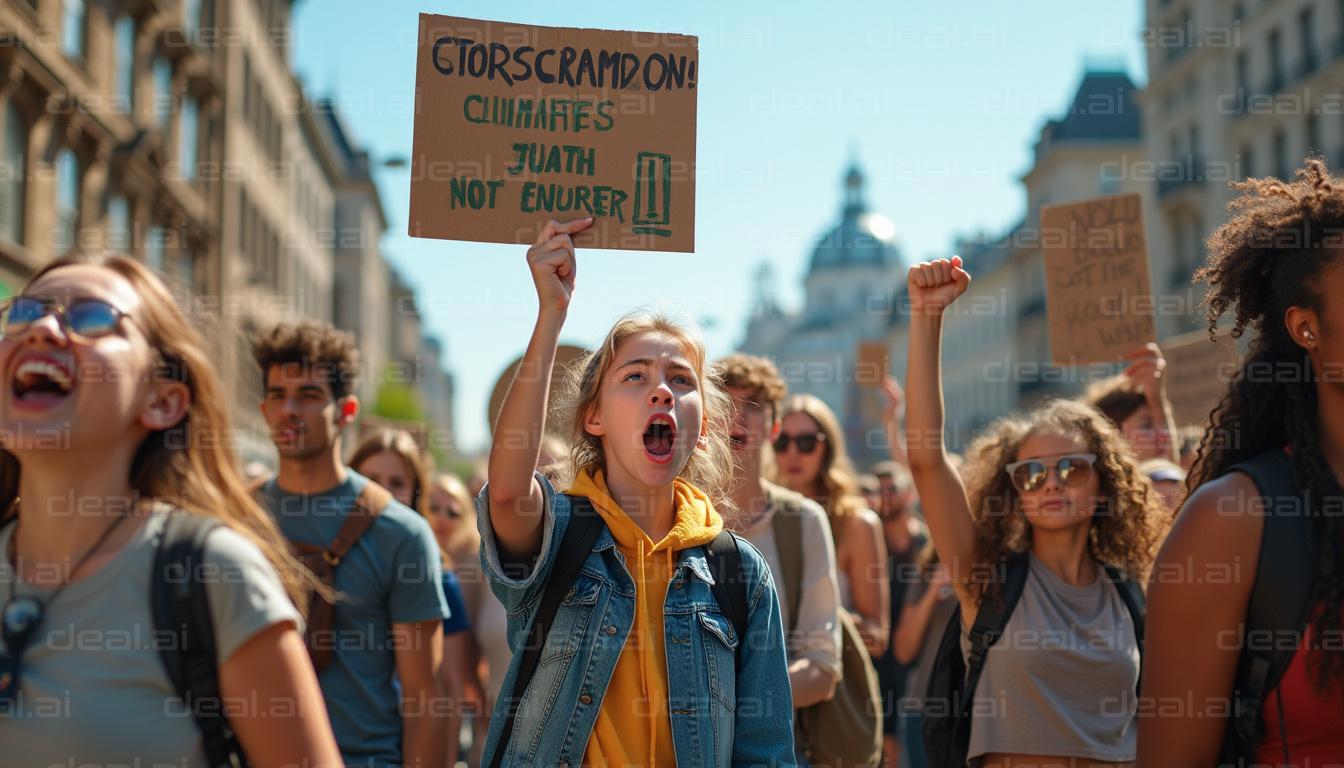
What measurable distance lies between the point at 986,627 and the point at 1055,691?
0.27 metres

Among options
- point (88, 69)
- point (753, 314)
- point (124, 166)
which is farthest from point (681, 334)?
point (753, 314)

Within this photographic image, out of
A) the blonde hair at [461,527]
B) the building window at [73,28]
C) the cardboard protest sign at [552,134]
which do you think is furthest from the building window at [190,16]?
the cardboard protest sign at [552,134]

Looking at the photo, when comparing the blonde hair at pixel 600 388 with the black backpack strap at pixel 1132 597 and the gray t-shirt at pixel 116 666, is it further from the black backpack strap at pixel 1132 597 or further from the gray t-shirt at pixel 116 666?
the black backpack strap at pixel 1132 597

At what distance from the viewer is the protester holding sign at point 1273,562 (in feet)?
7.84

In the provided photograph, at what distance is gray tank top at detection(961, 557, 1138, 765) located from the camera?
12.6ft

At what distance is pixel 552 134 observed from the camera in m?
3.59

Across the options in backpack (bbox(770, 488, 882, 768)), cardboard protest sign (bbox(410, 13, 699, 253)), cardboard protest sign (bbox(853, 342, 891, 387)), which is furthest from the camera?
cardboard protest sign (bbox(853, 342, 891, 387))

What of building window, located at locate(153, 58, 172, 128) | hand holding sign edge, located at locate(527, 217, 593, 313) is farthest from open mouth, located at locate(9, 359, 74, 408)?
building window, located at locate(153, 58, 172, 128)

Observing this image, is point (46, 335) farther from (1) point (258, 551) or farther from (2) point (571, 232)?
(2) point (571, 232)

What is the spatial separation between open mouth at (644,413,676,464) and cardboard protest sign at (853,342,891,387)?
16.7 feet

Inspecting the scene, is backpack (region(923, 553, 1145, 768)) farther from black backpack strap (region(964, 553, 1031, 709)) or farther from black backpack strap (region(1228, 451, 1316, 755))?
black backpack strap (region(1228, 451, 1316, 755))

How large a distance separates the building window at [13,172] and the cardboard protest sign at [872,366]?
12093 millimetres

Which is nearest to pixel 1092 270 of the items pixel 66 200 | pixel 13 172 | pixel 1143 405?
pixel 1143 405

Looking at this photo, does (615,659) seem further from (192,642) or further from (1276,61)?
(1276,61)
